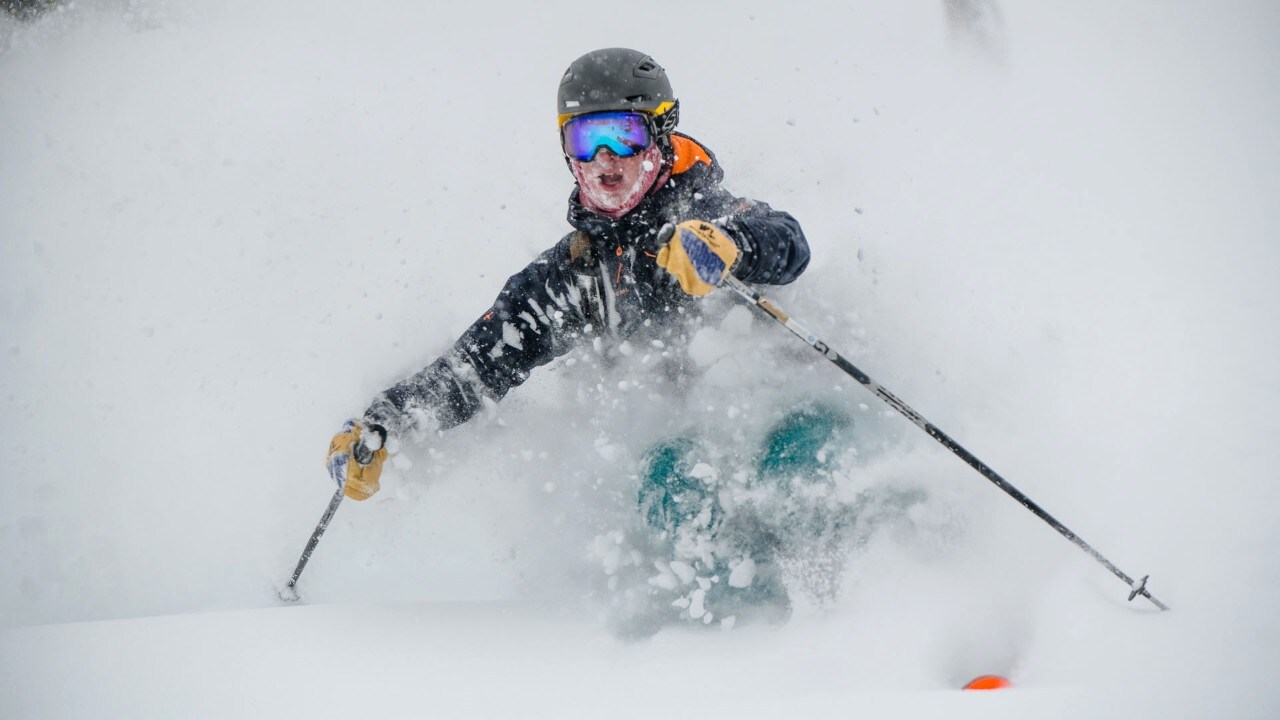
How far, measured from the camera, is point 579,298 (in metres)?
3.11

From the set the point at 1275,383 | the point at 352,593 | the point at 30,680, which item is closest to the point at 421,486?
the point at 352,593

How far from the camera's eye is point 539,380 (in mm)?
3820

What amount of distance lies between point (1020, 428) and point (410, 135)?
4675 mm

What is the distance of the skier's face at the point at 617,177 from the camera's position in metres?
2.73

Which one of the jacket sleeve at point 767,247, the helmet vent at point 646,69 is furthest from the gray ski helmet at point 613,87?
the jacket sleeve at point 767,247

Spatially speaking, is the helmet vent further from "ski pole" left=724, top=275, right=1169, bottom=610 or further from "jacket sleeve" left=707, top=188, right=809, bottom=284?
"ski pole" left=724, top=275, right=1169, bottom=610

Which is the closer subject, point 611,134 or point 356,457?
point 611,134

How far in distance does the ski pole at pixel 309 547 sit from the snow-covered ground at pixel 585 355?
5.4 inches

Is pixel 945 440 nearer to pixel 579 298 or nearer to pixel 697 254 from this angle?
pixel 697 254

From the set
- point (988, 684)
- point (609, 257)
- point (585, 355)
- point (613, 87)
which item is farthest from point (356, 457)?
point (988, 684)

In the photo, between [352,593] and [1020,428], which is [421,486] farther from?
[1020,428]

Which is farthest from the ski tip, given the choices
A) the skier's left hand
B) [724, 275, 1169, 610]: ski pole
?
the skier's left hand

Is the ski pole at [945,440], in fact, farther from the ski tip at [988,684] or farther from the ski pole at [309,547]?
the ski pole at [309,547]

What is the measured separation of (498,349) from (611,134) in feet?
3.83
